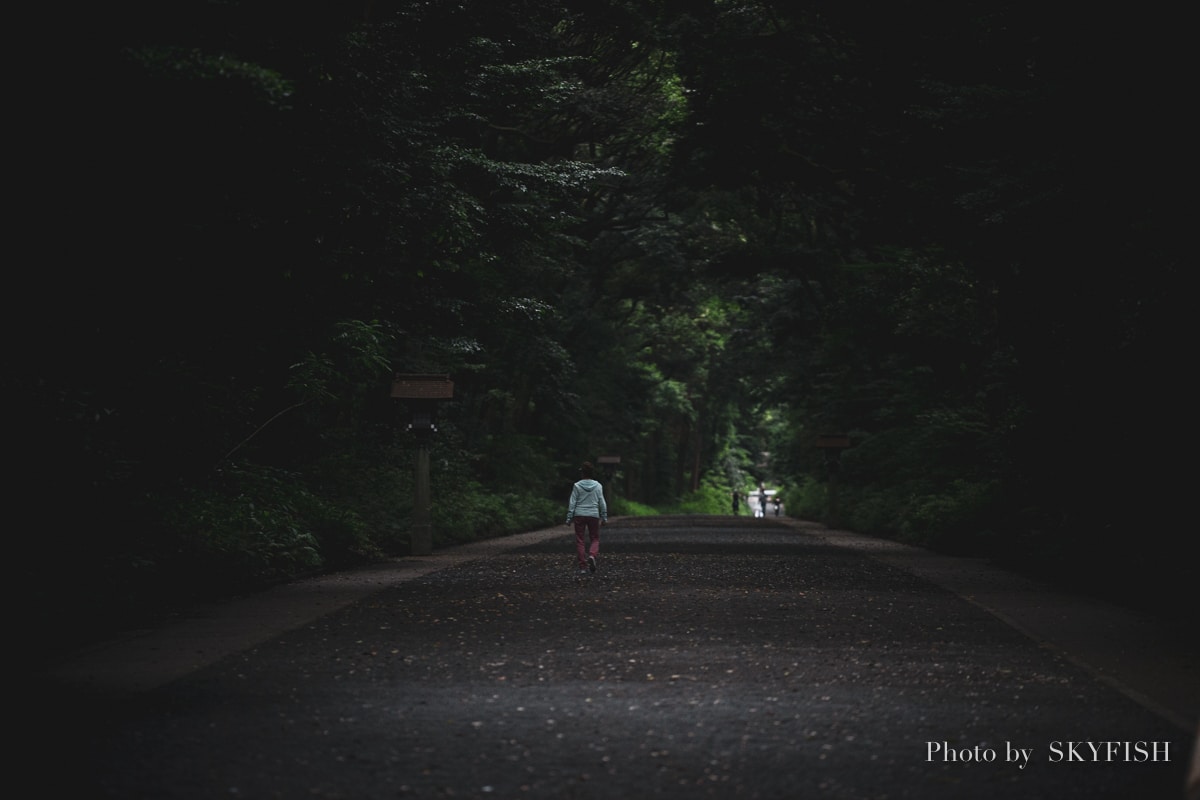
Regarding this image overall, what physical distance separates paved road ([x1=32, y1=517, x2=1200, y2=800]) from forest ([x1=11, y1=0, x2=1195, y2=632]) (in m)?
2.21

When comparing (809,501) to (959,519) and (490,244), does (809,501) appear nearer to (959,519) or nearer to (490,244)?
(959,519)

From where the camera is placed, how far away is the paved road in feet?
20.7

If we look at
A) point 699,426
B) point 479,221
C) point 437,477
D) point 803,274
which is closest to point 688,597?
point 479,221

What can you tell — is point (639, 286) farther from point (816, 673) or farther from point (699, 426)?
point (699, 426)

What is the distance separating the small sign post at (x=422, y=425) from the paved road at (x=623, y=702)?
9542mm

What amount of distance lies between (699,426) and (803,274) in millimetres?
58039

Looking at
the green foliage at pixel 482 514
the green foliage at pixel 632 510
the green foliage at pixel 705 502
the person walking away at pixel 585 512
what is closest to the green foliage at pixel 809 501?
the green foliage at pixel 632 510

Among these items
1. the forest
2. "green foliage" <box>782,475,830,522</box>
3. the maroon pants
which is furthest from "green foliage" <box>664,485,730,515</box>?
the maroon pants

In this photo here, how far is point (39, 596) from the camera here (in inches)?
417

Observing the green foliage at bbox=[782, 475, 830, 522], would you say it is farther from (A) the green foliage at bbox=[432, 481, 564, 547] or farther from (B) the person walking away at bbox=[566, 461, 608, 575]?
(B) the person walking away at bbox=[566, 461, 608, 575]

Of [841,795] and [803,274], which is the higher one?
[803,274]

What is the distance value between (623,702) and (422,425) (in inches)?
697

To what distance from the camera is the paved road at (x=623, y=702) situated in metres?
6.31

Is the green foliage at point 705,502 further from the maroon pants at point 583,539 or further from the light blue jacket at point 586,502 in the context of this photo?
the light blue jacket at point 586,502
